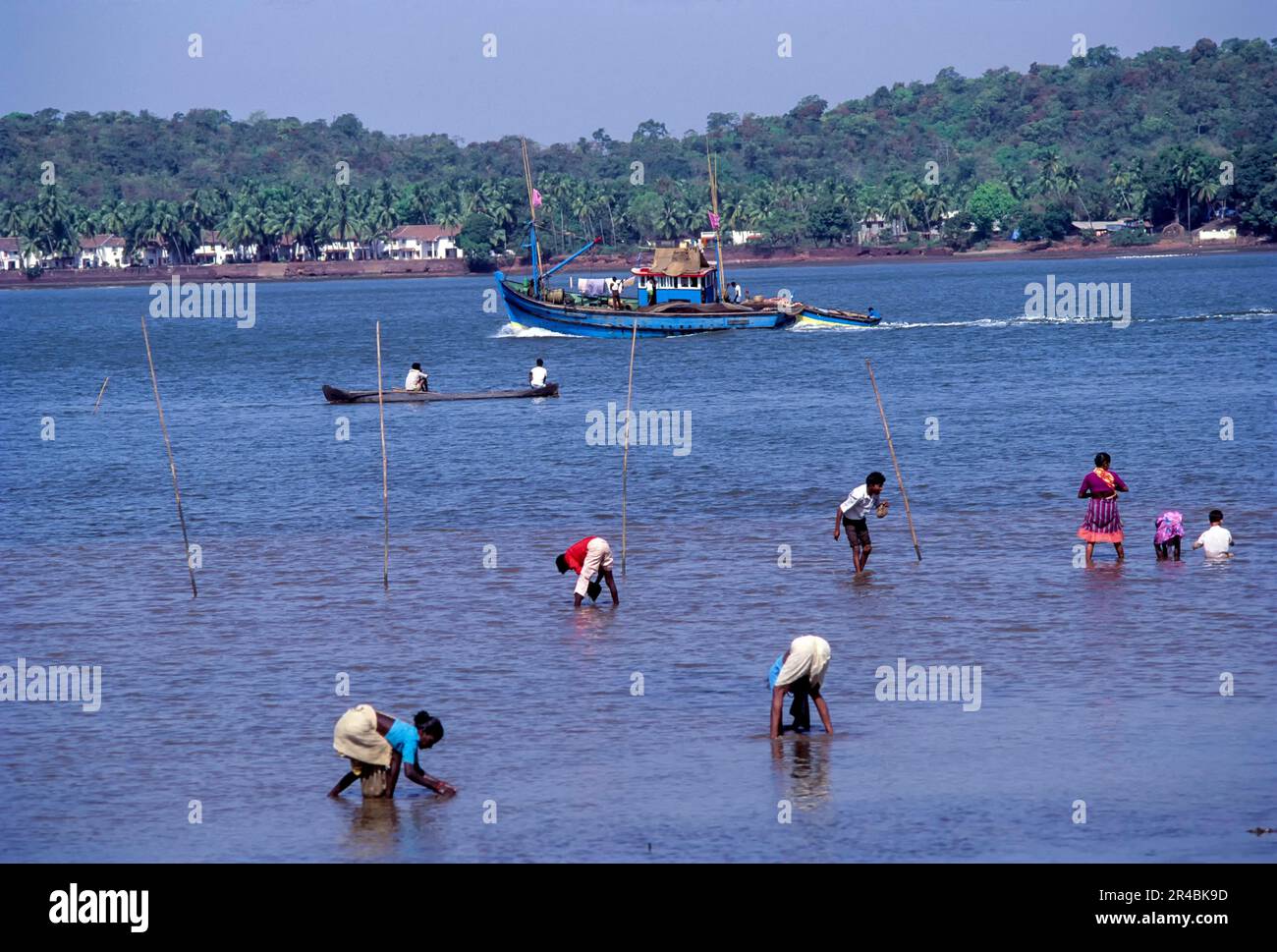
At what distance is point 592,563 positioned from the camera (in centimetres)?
2114

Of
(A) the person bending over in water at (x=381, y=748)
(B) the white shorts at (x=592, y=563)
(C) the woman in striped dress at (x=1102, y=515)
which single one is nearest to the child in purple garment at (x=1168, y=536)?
(C) the woman in striped dress at (x=1102, y=515)

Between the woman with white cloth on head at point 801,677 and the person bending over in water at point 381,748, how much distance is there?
2.79 m

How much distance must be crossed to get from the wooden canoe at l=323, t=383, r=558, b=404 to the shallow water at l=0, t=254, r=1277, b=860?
1680 millimetres

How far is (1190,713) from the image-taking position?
15961 mm

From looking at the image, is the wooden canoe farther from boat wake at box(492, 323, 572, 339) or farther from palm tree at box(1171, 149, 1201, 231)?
palm tree at box(1171, 149, 1201, 231)

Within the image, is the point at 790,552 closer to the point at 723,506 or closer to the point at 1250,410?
the point at 723,506

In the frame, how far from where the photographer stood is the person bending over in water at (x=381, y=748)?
1397 cm

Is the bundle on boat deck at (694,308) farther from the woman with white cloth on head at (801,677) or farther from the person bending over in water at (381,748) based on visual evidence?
the person bending over in water at (381,748)

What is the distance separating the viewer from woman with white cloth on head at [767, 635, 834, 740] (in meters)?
15.1

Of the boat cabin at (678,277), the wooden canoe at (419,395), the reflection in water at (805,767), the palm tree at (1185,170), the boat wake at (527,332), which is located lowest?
the reflection in water at (805,767)

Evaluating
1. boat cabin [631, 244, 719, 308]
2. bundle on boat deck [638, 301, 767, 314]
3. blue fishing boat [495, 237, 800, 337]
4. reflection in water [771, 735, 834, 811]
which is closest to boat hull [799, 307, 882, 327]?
blue fishing boat [495, 237, 800, 337]

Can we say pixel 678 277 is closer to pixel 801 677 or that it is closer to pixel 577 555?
pixel 577 555

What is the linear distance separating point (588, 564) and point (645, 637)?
143cm
